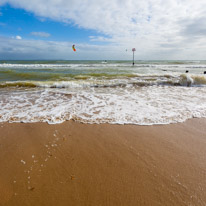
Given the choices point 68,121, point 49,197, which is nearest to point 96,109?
point 68,121

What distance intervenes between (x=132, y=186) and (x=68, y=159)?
105 centimetres

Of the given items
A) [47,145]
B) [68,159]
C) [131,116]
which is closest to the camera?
[68,159]

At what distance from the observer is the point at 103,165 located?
7.10ft

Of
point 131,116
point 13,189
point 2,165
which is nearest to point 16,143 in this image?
point 2,165

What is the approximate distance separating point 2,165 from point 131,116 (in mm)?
2946

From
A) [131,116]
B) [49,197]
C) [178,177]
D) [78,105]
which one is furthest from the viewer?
[78,105]

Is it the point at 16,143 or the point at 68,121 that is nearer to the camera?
the point at 16,143

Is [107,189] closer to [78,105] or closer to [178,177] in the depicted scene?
[178,177]

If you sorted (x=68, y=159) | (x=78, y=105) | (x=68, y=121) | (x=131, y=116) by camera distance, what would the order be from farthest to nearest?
1. (x=78, y=105)
2. (x=131, y=116)
3. (x=68, y=121)
4. (x=68, y=159)

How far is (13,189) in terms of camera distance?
1.76 m

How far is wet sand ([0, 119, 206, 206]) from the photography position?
1.67 m

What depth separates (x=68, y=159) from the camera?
228 cm

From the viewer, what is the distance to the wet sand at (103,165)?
5.47ft

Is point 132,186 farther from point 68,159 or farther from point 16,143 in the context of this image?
point 16,143
